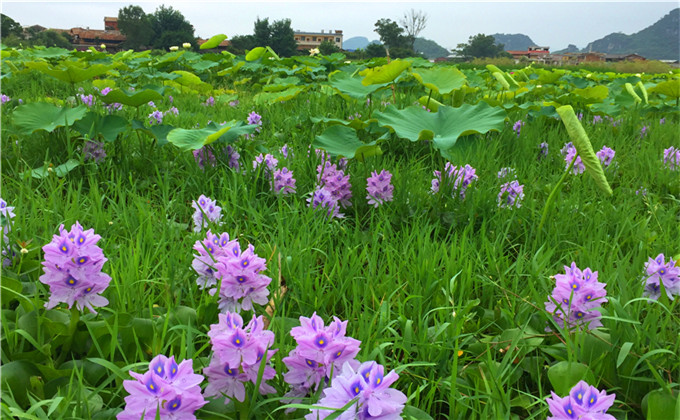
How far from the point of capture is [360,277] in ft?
4.63

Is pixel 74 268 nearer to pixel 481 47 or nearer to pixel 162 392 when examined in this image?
pixel 162 392

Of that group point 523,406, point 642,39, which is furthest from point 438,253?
A: point 642,39

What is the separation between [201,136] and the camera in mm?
2268

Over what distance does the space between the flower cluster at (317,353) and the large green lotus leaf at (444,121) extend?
5.04ft

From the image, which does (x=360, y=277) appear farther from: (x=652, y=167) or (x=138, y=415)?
(x=652, y=167)

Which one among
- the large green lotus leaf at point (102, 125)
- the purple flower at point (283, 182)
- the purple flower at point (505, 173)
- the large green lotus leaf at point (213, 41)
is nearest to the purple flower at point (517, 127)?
the purple flower at point (505, 173)

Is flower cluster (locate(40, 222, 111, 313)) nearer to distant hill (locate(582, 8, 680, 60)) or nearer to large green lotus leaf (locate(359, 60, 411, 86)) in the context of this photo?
large green lotus leaf (locate(359, 60, 411, 86))

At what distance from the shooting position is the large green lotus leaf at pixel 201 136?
6.96 ft

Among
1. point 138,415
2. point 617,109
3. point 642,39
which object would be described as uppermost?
point 642,39

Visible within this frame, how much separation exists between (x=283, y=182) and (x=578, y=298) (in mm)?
1291

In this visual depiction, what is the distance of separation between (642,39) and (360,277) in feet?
302

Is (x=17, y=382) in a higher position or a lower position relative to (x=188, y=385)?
lower

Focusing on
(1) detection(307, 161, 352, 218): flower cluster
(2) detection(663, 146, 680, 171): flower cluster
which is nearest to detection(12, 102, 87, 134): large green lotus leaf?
(1) detection(307, 161, 352, 218): flower cluster

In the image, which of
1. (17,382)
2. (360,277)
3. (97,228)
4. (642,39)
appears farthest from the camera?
(642,39)
